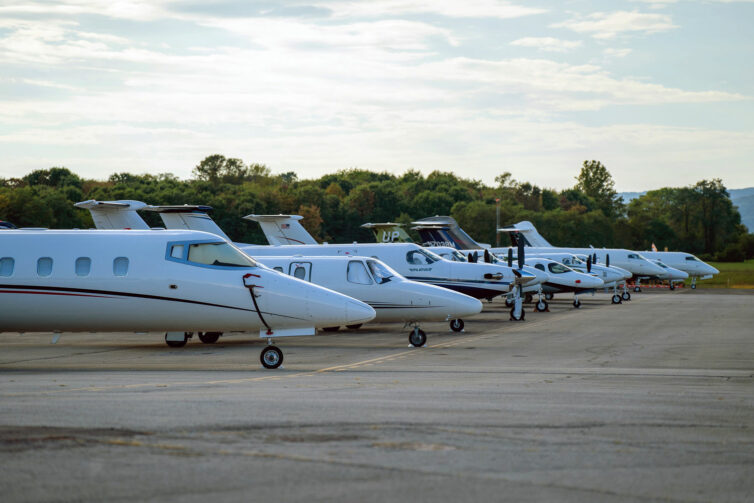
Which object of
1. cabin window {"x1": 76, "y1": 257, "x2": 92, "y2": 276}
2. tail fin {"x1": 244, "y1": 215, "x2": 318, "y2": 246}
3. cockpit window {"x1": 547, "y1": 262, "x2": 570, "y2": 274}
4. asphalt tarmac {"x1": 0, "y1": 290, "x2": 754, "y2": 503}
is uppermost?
tail fin {"x1": 244, "y1": 215, "x2": 318, "y2": 246}

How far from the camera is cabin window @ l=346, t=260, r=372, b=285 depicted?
25.1 metres

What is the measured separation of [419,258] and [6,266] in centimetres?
1521

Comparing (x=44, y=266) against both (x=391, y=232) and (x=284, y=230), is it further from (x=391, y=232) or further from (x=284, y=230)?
(x=391, y=232)

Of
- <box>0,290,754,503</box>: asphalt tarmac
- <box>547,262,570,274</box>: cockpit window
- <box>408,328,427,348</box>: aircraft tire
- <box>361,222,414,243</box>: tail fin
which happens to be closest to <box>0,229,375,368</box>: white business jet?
<box>0,290,754,503</box>: asphalt tarmac

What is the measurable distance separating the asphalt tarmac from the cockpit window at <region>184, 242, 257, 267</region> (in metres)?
1.98

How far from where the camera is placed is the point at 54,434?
8.60m

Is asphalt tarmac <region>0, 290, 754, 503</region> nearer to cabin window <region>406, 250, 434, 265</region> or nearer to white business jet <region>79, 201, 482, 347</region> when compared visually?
white business jet <region>79, 201, 482, 347</region>

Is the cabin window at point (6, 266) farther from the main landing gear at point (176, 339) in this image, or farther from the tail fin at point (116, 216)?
the tail fin at point (116, 216)

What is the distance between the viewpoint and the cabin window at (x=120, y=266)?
17.8 metres

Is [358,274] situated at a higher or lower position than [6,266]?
lower

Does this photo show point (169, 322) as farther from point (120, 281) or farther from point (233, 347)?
point (233, 347)

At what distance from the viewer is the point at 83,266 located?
1795 cm

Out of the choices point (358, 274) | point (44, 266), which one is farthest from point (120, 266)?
point (358, 274)

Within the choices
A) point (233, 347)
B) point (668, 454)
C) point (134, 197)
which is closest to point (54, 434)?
point (668, 454)
